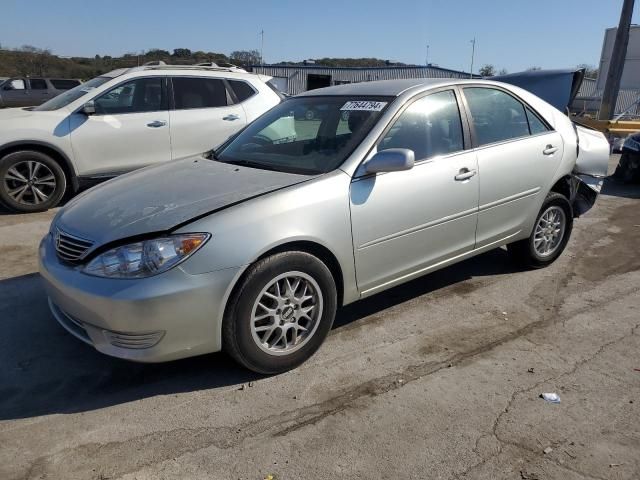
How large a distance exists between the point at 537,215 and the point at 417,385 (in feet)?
7.52

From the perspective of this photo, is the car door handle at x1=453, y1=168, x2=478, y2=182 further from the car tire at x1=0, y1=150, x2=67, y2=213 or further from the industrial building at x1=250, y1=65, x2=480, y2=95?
the industrial building at x1=250, y1=65, x2=480, y2=95

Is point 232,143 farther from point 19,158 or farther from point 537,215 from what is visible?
point 19,158

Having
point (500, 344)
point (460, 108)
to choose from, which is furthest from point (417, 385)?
point (460, 108)

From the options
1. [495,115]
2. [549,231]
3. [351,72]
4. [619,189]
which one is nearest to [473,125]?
[495,115]

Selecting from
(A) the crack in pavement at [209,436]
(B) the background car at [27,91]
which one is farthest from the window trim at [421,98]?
(B) the background car at [27,91]

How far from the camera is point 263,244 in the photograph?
2963 mm

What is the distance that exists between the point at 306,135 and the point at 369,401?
2037mm

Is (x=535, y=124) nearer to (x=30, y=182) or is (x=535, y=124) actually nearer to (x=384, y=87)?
(x=384, y=87)

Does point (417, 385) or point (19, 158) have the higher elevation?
point (19, 158)

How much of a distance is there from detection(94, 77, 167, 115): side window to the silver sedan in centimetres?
336

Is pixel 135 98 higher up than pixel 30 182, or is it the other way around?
pixel 135 98

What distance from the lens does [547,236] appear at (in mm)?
4965

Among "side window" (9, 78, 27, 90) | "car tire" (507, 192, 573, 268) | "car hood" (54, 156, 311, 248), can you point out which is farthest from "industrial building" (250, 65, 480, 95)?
"car hood" (54, 156, 311, 248)

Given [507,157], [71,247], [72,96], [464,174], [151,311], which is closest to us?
[151,311]
